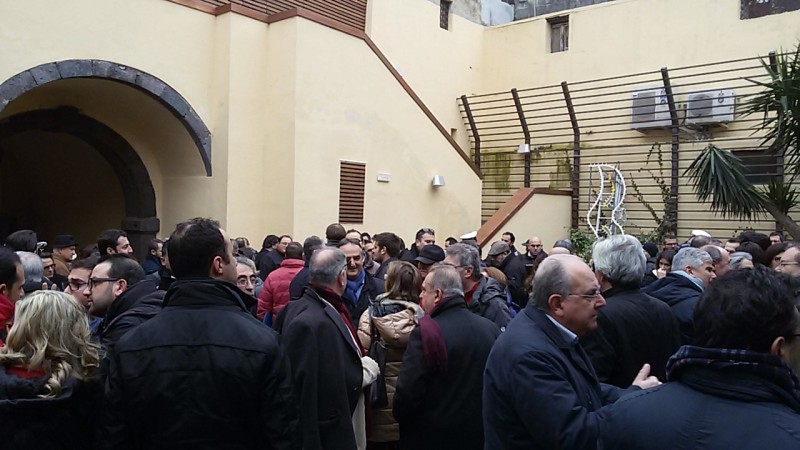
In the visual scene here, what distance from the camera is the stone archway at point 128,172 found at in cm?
999

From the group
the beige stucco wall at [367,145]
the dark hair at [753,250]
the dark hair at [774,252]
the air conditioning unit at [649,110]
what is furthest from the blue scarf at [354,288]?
the air conditioning unit at [649,110]

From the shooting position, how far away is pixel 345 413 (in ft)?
10.9

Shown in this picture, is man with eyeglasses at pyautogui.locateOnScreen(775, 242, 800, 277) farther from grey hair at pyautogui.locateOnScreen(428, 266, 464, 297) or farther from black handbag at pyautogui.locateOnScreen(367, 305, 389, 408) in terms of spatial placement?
black handbag at pyautogui.locateOnScreen(367, 305, 389, 408)

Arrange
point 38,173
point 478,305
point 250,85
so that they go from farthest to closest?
point 38,173 → point 250,85 → point 478,305

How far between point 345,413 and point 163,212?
8322 millimetres

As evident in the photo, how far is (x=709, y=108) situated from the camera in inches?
538

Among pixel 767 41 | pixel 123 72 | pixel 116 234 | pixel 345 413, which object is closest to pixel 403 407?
pixel 345 413

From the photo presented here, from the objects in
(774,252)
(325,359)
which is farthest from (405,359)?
(774,252)

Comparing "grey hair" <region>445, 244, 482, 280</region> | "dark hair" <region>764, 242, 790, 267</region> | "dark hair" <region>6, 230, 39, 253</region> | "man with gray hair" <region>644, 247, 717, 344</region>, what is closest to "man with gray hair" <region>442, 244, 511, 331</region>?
"grey hair" <region>445, 244, 482, 280</region>

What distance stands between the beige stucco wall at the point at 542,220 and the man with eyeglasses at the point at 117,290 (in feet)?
30.9

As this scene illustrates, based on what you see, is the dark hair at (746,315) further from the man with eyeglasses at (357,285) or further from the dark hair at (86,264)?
the man with eyeglasses at (357,285)

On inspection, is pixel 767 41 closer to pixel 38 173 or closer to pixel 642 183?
pixel 642 183

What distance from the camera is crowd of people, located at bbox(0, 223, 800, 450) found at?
1.80 m

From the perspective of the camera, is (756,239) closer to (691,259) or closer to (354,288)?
(691,259)
